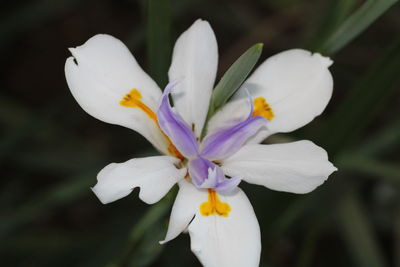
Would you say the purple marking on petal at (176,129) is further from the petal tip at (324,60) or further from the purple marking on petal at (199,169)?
the petal tip at (324,60)

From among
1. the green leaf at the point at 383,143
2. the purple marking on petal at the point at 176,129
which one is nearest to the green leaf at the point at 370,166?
the green leaf at the point at 383,143

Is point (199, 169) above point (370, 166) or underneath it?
above

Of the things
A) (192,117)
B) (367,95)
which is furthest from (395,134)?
(192,117)

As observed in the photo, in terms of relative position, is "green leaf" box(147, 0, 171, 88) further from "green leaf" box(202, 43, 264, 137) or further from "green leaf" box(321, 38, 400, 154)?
"green leaf" box(321, 38, 400, 154)

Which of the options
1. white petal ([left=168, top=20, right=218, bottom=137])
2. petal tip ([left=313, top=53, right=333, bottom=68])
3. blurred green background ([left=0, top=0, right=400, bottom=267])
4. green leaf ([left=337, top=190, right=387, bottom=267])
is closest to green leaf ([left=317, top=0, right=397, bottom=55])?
blurred green background ([left=0, top=0, right=400, bottom=267])

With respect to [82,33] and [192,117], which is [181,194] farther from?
[82,33]

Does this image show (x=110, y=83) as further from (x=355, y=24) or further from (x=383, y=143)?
(x=383, y=143)

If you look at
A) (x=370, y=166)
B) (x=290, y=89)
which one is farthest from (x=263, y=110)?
(x=370, y=166)
